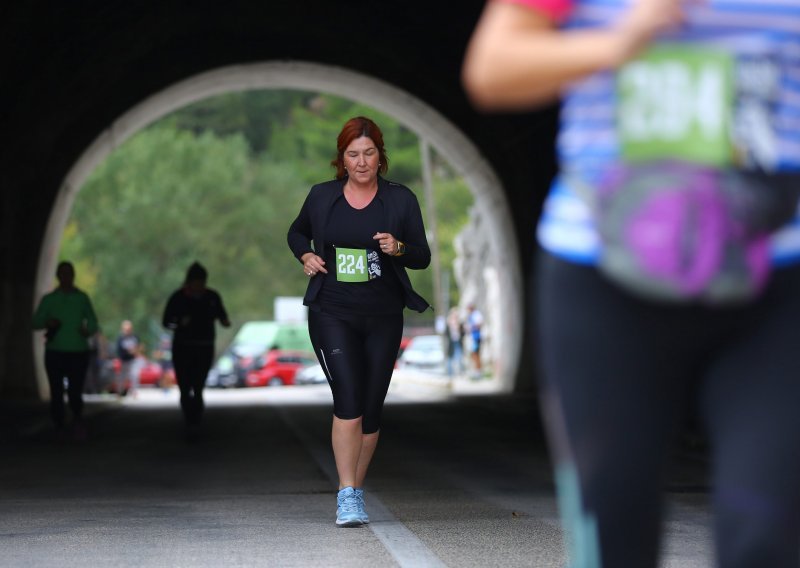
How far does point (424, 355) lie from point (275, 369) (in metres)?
6.72

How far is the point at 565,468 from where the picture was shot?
261 centimetres

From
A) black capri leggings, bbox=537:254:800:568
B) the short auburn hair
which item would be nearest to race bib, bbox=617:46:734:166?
black capri leggings, bbox=537:254:800:568

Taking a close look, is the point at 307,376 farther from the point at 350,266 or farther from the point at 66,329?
the point at 350,266

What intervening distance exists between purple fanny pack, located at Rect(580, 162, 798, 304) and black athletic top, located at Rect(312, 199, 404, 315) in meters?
4.87

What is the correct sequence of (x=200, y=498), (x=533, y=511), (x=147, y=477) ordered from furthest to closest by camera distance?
(x=147, y=477) < (x=200, y=498) < (x=533, y=511)

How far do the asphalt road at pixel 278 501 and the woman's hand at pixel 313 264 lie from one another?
1213mm

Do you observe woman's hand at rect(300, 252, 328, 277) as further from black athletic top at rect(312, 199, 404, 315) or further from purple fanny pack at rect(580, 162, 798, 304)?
purple fanny pack at rect(580, 162, 798, 304)

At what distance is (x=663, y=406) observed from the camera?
2.50 meters

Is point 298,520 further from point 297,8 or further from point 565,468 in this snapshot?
point 297,8

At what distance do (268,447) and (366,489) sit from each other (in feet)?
14.8

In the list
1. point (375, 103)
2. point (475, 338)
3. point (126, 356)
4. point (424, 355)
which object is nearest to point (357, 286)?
point (375, 103)

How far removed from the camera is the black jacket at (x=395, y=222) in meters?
7.41

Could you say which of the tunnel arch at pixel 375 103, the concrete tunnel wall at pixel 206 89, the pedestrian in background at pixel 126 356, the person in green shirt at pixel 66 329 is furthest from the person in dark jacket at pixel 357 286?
the pedestrian in background at pixel 126 356

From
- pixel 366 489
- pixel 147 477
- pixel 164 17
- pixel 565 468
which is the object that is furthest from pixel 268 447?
pixel 565 468
